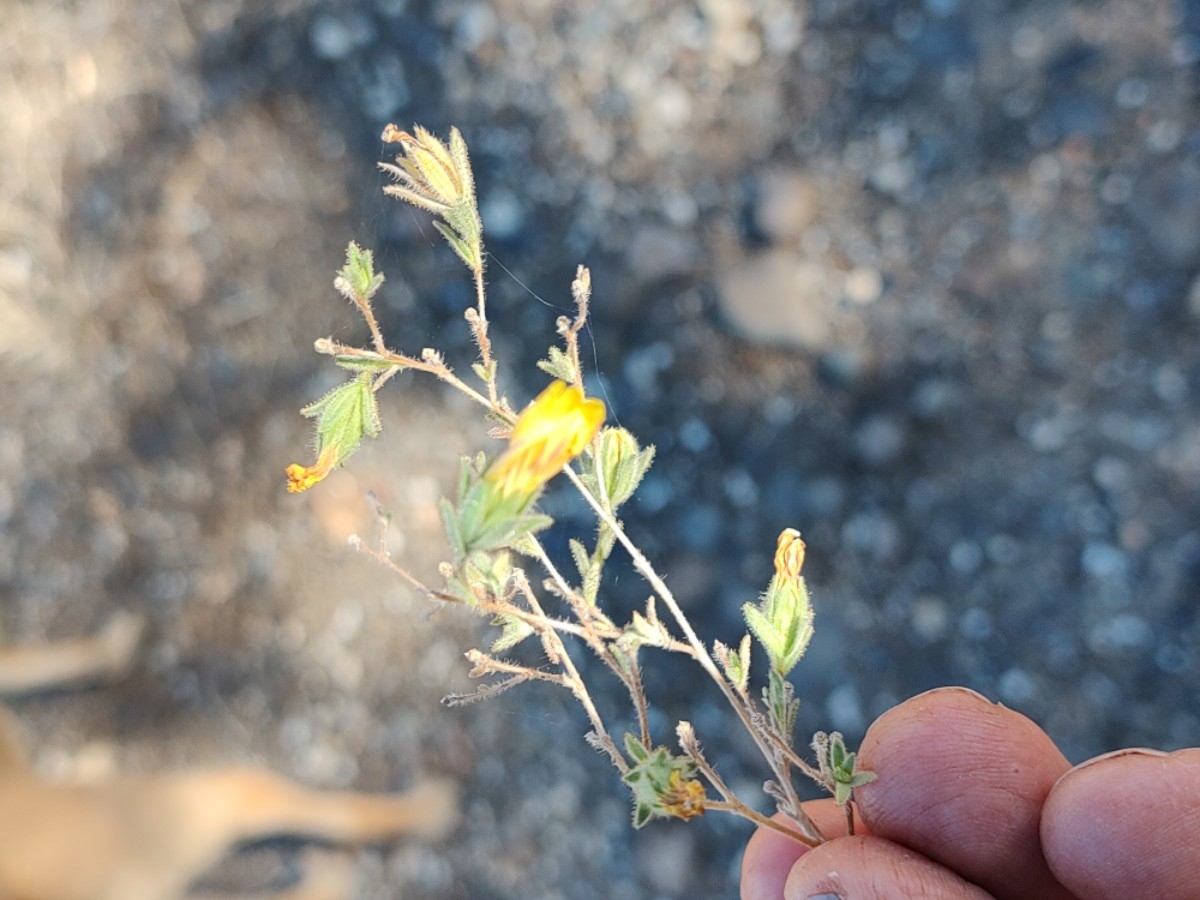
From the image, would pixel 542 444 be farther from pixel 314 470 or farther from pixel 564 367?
pixel 314 470

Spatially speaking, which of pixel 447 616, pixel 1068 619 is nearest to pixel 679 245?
pixel 447 616

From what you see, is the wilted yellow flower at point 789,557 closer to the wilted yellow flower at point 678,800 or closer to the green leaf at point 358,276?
the wilted yellow flower at point 678,800

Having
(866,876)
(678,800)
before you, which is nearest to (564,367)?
(678,800)

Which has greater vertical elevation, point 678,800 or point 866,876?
point 678,800

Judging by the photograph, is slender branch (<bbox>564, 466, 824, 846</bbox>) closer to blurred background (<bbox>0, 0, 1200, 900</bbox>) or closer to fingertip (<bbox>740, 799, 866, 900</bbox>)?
fingertip (<bbox>740, 799, 866, 900</bbox>)

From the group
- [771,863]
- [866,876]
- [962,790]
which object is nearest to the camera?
[866,876]

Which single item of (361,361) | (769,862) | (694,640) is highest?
(361,361)

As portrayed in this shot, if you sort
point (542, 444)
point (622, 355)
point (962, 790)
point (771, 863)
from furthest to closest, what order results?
1. point (622, 355)
2. point (771, 863)
3. point (962, 790)
4. point (542, 444)

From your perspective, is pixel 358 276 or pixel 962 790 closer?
pixel 358 276
